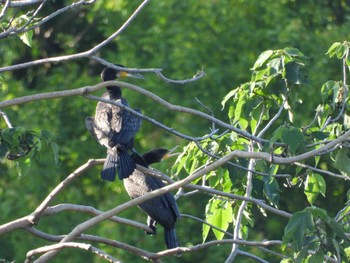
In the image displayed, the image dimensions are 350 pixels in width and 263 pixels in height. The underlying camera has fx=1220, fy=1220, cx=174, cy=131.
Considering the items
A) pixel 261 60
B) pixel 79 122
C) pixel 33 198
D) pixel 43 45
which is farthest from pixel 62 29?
pixel 261 60

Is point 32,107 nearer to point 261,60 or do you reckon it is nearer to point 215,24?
point 215,24

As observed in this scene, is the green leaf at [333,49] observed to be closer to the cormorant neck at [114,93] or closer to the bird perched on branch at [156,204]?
the bird perched on branch at [156,204]

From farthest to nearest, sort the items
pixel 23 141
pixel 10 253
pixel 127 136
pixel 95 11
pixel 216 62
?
pixel 95 11, pixel 216 62, pixel 10 253, pixel 127 136, pixel 23 141

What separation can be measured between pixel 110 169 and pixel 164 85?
816 cm

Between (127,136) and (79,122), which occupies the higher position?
(127,136)

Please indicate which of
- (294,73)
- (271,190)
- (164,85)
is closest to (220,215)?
(271,190)

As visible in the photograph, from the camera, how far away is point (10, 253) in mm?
14578

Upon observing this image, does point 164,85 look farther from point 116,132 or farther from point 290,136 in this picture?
point 290,136

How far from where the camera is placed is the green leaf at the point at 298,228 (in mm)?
4805

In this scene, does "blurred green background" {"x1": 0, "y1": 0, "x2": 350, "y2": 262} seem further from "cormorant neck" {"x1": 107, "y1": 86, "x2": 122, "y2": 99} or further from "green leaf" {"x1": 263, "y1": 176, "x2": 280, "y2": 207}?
"green leaf" {"x1": 263, "y1": 176, "x2": 280, "y2": 207}

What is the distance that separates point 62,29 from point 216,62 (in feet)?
13.8

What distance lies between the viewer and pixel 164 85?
15320mm

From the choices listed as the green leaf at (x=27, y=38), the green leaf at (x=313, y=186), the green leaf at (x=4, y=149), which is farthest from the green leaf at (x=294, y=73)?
the green leaf at (x=4, y=149)

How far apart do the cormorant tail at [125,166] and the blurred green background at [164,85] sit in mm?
5837
